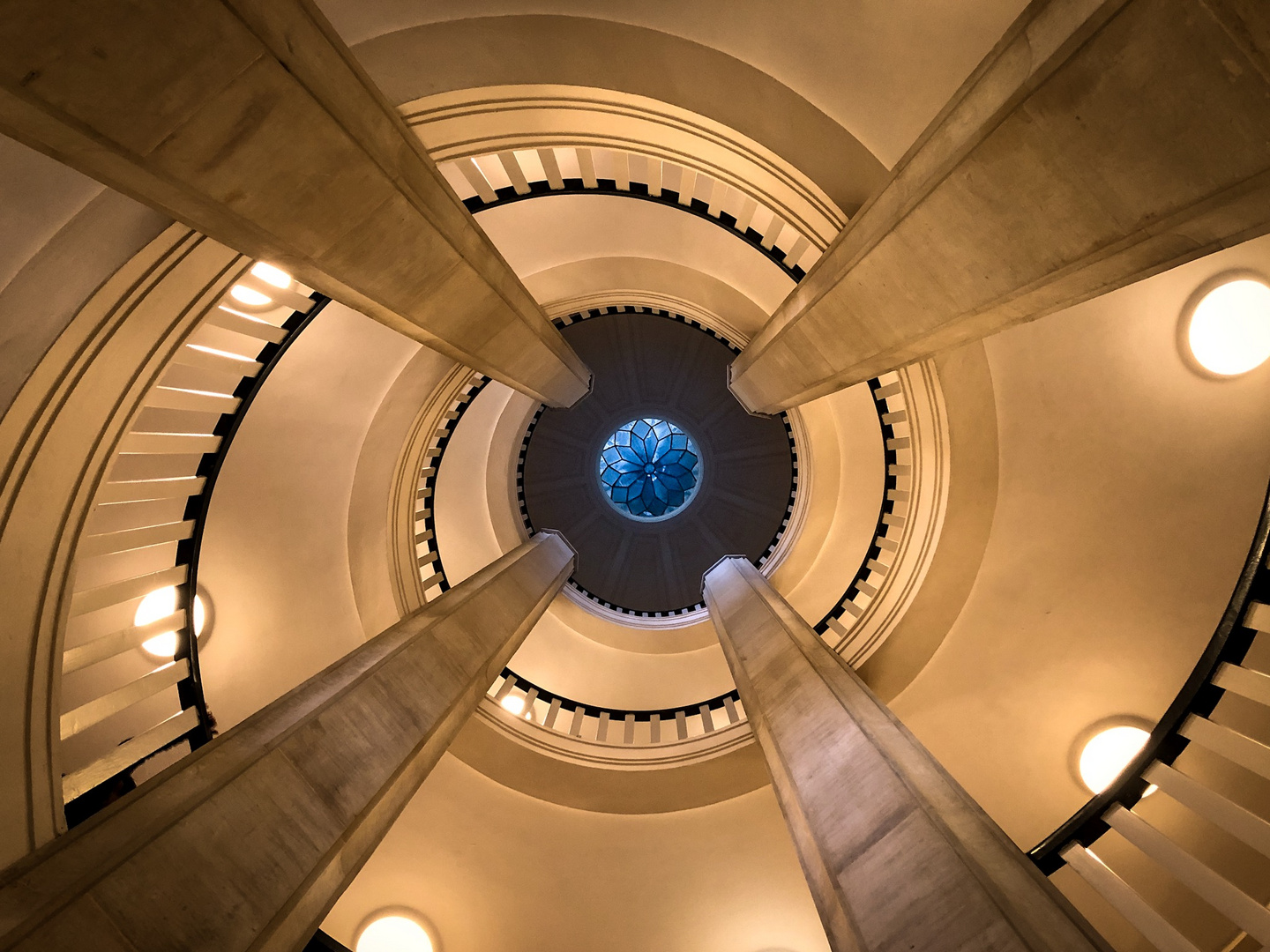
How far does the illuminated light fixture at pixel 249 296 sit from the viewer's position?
4645 mm

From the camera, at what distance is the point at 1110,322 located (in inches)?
194

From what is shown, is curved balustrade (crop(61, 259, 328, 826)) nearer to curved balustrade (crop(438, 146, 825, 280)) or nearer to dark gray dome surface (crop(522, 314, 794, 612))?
curved balustrade (crop(438, 146, 825, 280))

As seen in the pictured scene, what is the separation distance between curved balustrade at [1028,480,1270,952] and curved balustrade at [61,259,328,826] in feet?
20.1

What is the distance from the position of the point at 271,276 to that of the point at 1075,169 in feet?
15.9

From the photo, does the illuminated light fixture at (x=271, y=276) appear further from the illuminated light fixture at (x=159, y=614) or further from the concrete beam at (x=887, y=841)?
the concrete beam at (x=887, y=841)

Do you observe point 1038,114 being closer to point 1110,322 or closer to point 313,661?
point 1110,322

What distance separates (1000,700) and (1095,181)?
5836 millimetres

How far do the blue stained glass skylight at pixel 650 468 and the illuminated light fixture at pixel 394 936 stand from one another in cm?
1108

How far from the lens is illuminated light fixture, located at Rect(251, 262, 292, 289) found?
15.0 ft

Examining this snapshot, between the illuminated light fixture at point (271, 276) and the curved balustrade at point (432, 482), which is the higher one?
the illuminated light fixture at point (271, 276)

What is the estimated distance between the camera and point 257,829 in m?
2.65

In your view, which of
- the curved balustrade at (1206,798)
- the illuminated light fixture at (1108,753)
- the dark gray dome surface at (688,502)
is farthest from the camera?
the dark gray dome surface at (688,502)

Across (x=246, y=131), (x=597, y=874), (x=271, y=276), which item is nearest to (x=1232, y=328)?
(x=246, y=131)

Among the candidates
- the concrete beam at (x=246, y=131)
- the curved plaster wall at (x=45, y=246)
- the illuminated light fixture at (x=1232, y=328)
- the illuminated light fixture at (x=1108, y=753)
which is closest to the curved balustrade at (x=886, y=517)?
the illuminated light fixture at (x=1232, y=328)
